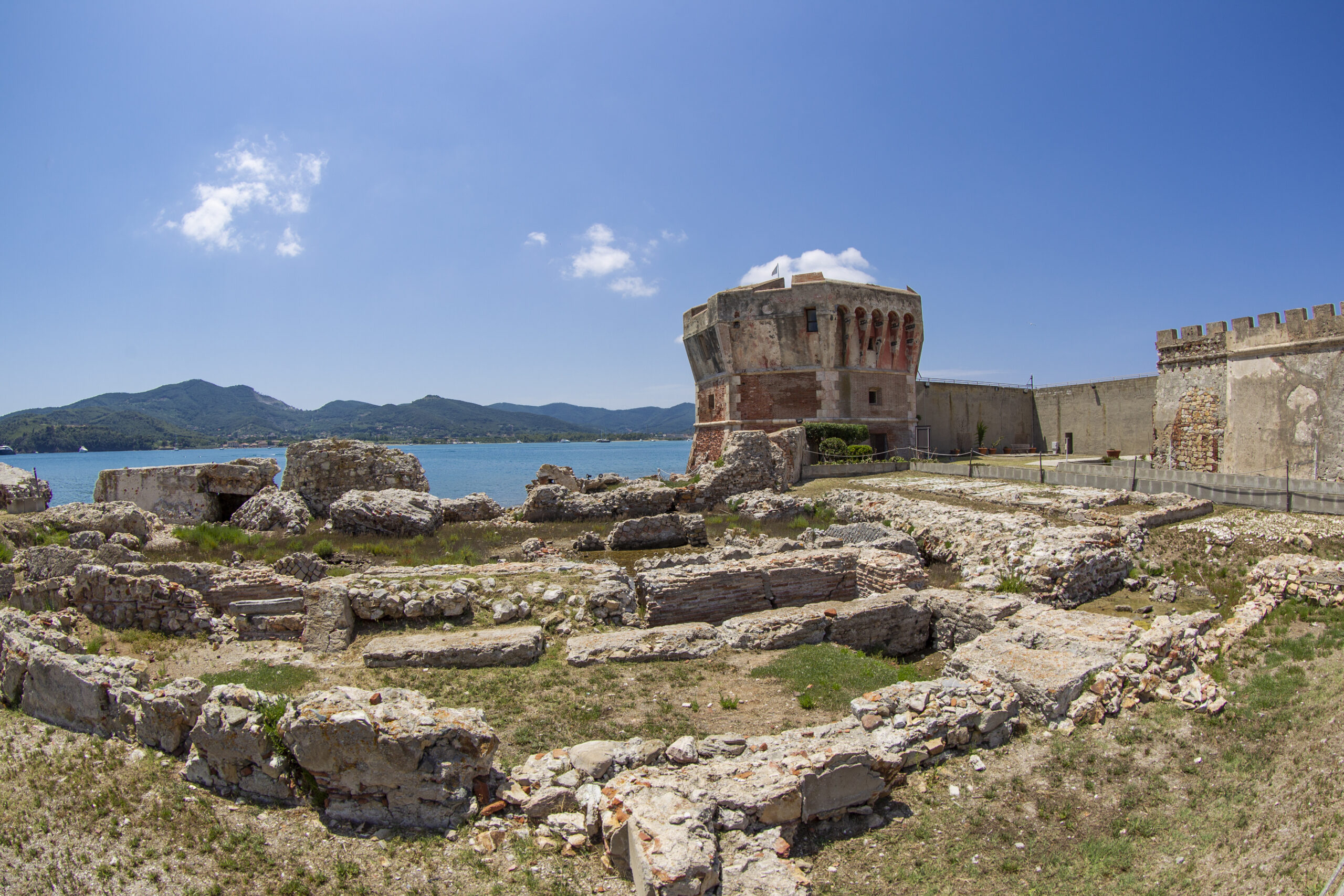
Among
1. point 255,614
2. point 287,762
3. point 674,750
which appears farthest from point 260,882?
point 255,614

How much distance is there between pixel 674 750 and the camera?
19.8 feet

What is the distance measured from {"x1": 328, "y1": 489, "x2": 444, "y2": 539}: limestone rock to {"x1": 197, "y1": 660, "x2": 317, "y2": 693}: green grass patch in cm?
1125

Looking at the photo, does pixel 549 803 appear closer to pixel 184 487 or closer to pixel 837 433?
pixel 184 487

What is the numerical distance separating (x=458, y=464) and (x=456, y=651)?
309ft

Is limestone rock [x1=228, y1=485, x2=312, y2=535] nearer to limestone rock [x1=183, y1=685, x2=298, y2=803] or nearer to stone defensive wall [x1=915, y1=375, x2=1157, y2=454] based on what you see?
limestone rock [x1=183, y1=685, x2=298, y2=803]

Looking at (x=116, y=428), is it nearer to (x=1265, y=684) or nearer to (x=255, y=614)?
(x=255, y=614)

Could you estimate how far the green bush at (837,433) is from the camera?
102ft

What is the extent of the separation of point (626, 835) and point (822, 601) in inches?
303

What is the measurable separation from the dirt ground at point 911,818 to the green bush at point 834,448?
22527 millimetres

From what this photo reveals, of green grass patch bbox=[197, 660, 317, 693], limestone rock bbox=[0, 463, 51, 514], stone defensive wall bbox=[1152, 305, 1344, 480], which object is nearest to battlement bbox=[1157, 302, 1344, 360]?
stone defensive wall bbox=[1152, 305, 1344, 480]

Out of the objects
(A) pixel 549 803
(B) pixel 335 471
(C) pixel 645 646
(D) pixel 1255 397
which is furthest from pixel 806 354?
(A) pixel 549 803

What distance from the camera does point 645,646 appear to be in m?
9.28

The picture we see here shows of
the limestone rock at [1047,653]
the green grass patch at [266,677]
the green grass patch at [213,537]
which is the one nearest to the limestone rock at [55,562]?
the green grass patch at [213,537]

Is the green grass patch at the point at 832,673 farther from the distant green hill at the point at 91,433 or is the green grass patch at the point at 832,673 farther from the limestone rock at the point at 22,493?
the distant green hill at the point at 91,433
